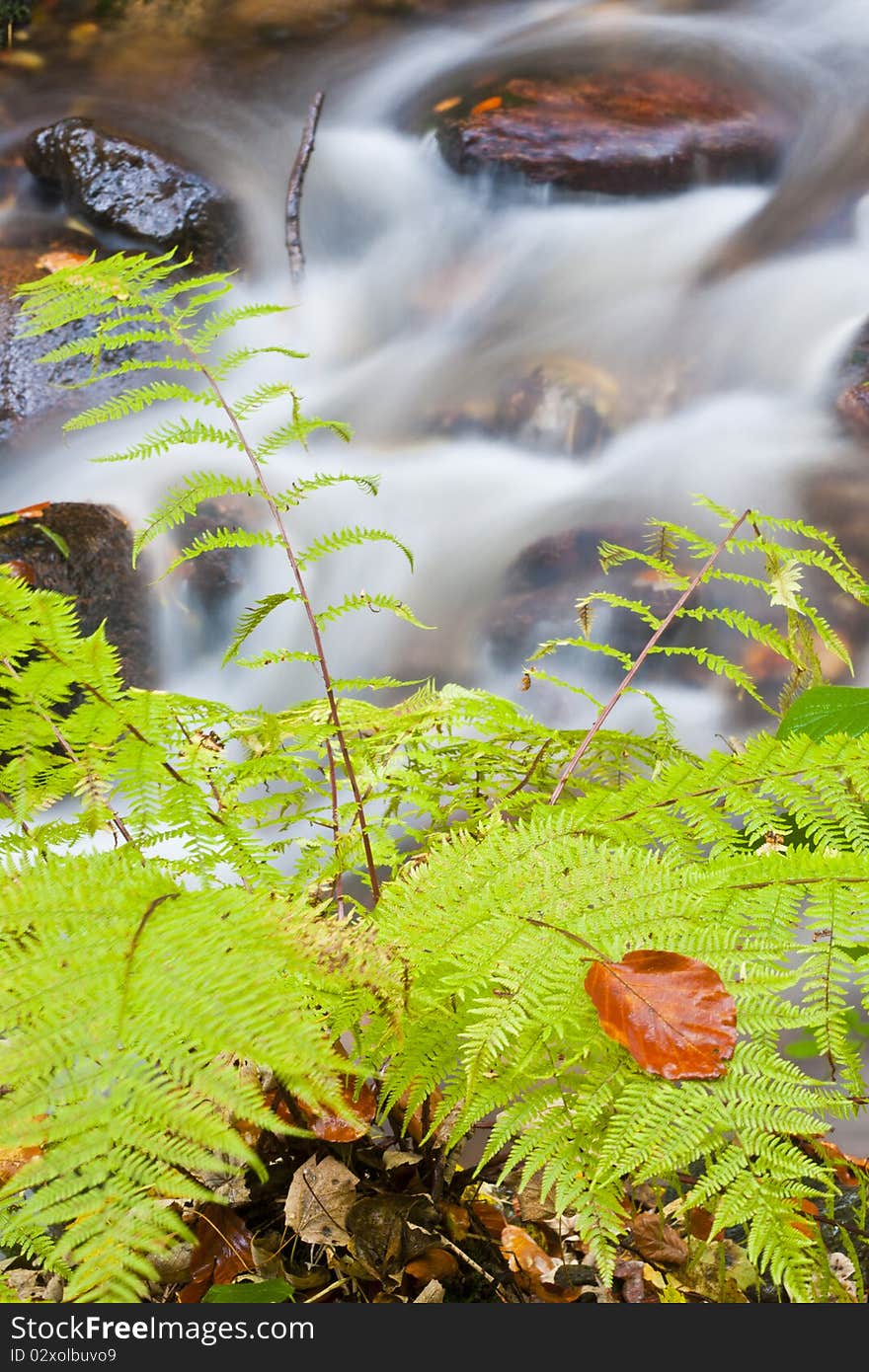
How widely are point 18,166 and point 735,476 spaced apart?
474 cm

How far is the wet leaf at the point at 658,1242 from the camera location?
138 cm

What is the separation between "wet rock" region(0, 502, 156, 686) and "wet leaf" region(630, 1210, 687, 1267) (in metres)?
3.02

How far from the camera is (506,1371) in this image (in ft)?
2.66

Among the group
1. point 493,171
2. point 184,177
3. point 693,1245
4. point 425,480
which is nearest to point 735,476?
point 425,480

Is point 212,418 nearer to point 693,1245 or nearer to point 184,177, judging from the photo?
point 184,177

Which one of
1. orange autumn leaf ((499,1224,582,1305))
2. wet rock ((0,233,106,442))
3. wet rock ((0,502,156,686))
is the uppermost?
orange autumn leaf ((499,1224,582,1305))

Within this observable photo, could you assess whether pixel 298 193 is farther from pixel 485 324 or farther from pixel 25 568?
pixel 25 568

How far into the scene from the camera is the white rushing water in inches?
186

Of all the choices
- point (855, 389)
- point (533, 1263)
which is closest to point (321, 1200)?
point (533, 1263)

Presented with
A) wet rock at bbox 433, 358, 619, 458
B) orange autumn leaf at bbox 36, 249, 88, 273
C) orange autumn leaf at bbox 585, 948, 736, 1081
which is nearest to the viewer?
orange autumn leaf at bbox 585, 948, 736, 1081

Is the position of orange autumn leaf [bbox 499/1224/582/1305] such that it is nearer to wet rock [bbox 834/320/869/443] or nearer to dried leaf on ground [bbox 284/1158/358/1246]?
dried leaf on ground [bbox 284/1158/358/1246]

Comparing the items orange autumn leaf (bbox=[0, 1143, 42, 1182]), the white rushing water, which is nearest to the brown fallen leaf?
orange autumn leaf (bbox=[0, 1143, 42, 1182])

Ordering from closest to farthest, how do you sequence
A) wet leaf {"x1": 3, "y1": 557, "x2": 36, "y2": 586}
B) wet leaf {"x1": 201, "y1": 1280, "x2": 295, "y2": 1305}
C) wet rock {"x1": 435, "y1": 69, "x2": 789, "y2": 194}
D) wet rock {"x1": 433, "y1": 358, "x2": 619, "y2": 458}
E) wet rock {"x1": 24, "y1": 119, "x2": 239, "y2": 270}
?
wet leaf {"x1": 201, "y1": 1280, "x2": 295, "y2": 1305} < wet leaf {"x1": 3, "y1": 557, "x2": 36, "y2": 586} < wet rock {"x1": 433, "y1": 358, "x2": 619, "y2": 458} < wet rock {"x1": 24, "y1": 119, "x2": 239, "y2": 270} < wet rock {"x1": 435, "y1": 69, "x2": 789, "y2": 194}

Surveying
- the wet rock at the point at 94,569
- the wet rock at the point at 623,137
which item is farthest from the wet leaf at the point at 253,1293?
the wet rock at the point at 623,137
